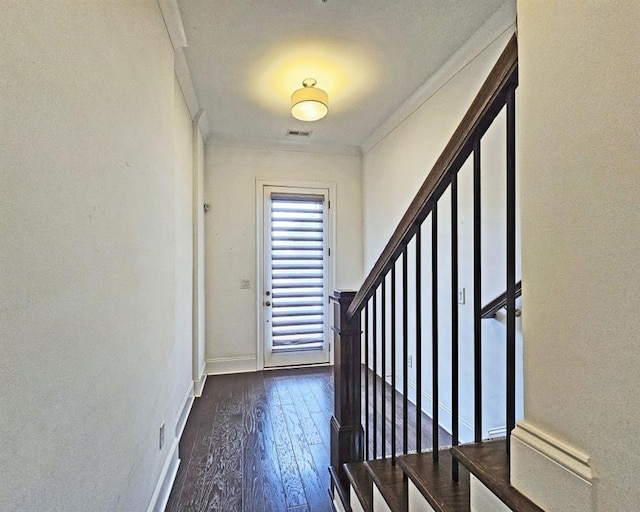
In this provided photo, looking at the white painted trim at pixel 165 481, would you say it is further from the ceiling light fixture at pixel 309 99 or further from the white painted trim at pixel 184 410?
the ceiling light fixture at pixel 309 99

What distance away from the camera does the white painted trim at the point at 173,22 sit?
6.05 ft

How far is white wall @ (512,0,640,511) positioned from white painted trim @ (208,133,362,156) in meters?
3.49

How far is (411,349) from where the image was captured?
3.08 metres

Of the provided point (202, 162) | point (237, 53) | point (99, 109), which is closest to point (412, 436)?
point (99, 109)

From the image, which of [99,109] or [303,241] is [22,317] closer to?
[99,109]

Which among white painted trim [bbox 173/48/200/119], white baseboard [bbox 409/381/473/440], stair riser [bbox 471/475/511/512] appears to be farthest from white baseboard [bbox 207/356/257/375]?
stair riser [bbox 471/475/511/512]

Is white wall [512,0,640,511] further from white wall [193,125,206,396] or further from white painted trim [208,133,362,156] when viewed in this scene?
white painted trim [208,133,362,156]

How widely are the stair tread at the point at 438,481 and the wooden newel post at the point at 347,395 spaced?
1.85 feet

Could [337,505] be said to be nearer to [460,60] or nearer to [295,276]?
[295,276]

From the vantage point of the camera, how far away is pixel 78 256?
96 centimetres

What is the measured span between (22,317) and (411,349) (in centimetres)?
289

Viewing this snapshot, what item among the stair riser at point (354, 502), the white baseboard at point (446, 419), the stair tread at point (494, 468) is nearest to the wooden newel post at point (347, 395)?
the stair riser at point (354, 502)

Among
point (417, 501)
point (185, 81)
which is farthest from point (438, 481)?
point (185, 81)

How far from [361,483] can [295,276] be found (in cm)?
275
